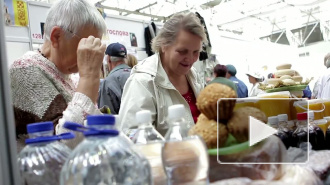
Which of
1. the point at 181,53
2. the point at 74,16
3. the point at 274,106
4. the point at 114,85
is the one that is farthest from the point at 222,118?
the point at 114,85

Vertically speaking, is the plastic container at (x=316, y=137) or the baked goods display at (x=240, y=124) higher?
the baked goods display at (x=240, y=124)

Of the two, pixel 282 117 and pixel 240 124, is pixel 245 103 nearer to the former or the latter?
pixel 240 124

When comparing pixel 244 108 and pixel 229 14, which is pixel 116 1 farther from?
pixel 244 108

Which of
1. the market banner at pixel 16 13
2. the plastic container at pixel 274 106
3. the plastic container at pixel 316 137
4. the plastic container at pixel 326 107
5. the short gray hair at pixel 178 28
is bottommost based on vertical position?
the plastic container at pixel 316 137

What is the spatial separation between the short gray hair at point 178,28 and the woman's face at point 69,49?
0.51 metres

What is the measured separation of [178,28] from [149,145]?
108 centimetres

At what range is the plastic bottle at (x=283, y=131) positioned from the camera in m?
0.75

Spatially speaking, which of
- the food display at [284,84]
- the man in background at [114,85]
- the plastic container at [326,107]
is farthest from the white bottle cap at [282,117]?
the man in background at [114,85]

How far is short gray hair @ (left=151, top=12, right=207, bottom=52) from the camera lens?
5.62 feet

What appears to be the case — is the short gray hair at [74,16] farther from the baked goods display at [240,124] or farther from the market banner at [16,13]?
the market banner at [16,13]

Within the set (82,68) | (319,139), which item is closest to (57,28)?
(82,68)

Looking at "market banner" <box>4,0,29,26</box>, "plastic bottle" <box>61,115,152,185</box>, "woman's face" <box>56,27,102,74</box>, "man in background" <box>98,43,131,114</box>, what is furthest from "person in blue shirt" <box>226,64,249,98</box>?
"market banner" <box>4,0,29,26</box>

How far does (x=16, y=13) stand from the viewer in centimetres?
260

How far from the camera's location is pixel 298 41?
14.2 metres
